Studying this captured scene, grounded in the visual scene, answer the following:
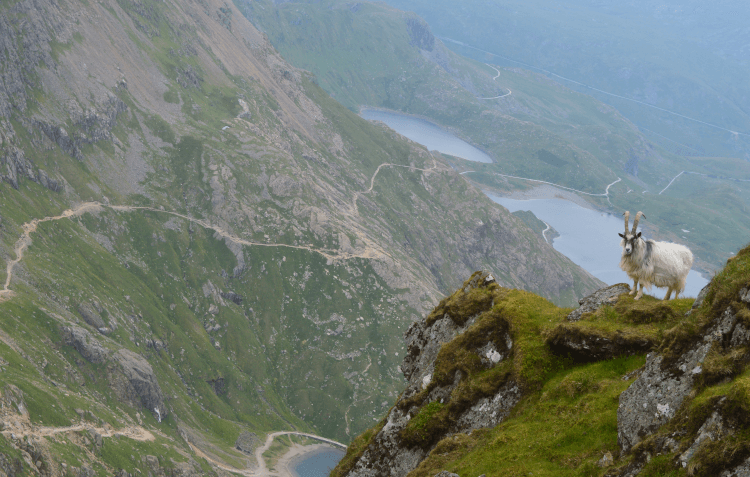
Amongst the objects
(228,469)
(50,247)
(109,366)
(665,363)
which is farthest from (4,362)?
(665,363)

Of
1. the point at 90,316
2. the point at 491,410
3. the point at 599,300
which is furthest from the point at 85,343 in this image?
the point at 599,300

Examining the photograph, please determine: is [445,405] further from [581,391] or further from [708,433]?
[708,433]

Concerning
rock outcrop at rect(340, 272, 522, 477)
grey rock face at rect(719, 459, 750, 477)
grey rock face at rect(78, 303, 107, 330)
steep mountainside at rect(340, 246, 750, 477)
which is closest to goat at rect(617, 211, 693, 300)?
steep mountainside at rect(340, 246, 750, 477)

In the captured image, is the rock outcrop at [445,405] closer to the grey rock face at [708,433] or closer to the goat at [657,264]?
the goat at [657,264]

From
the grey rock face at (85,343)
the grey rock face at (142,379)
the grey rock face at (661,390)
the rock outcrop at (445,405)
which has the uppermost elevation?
the grey rock face at (661,390)

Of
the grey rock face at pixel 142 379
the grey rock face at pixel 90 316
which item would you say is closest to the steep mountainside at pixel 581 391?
the grey rock face at pixel 142 379

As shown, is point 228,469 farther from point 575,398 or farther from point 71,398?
point 575,398

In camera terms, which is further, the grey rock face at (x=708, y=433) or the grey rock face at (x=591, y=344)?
the grey rock face at (x=591, y=344)

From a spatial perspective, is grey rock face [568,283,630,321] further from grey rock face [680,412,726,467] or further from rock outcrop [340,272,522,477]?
grey rock face [680,412,726,467]
